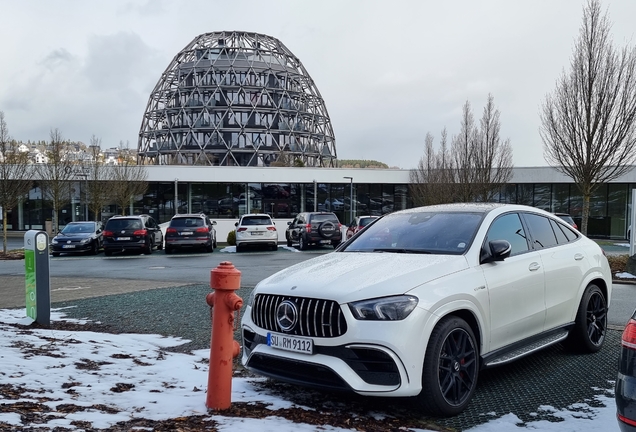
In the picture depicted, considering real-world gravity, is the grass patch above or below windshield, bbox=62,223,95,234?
below

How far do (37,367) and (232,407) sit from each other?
Result: 2030 millimetres

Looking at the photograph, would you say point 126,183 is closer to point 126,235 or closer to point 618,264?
point 126,235

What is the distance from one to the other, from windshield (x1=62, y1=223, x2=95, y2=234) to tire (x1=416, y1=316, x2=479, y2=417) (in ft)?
80.9

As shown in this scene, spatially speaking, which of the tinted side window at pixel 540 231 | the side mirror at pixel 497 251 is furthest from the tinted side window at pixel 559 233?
the side mirror at pixel 497 251

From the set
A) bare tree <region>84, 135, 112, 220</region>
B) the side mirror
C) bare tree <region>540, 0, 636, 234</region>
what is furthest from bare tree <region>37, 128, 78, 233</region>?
the side mirror

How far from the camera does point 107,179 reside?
42.3 metres

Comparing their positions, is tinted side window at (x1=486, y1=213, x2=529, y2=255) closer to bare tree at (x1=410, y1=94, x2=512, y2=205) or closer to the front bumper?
the front bumper

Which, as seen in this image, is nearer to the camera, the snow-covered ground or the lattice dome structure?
the snow-covered ground

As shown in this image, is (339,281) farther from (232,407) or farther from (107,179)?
(107,179)

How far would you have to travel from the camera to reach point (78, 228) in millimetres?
26453

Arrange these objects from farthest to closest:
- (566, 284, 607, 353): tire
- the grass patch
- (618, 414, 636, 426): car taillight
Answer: the grass patch, (566, 284, 607, 353): tire, (618, 414, 636, 426): car taillight

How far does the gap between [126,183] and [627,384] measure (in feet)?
140

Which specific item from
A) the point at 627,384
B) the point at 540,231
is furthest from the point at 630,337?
the point at 540,231

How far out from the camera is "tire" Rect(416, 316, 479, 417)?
406 centimetres
